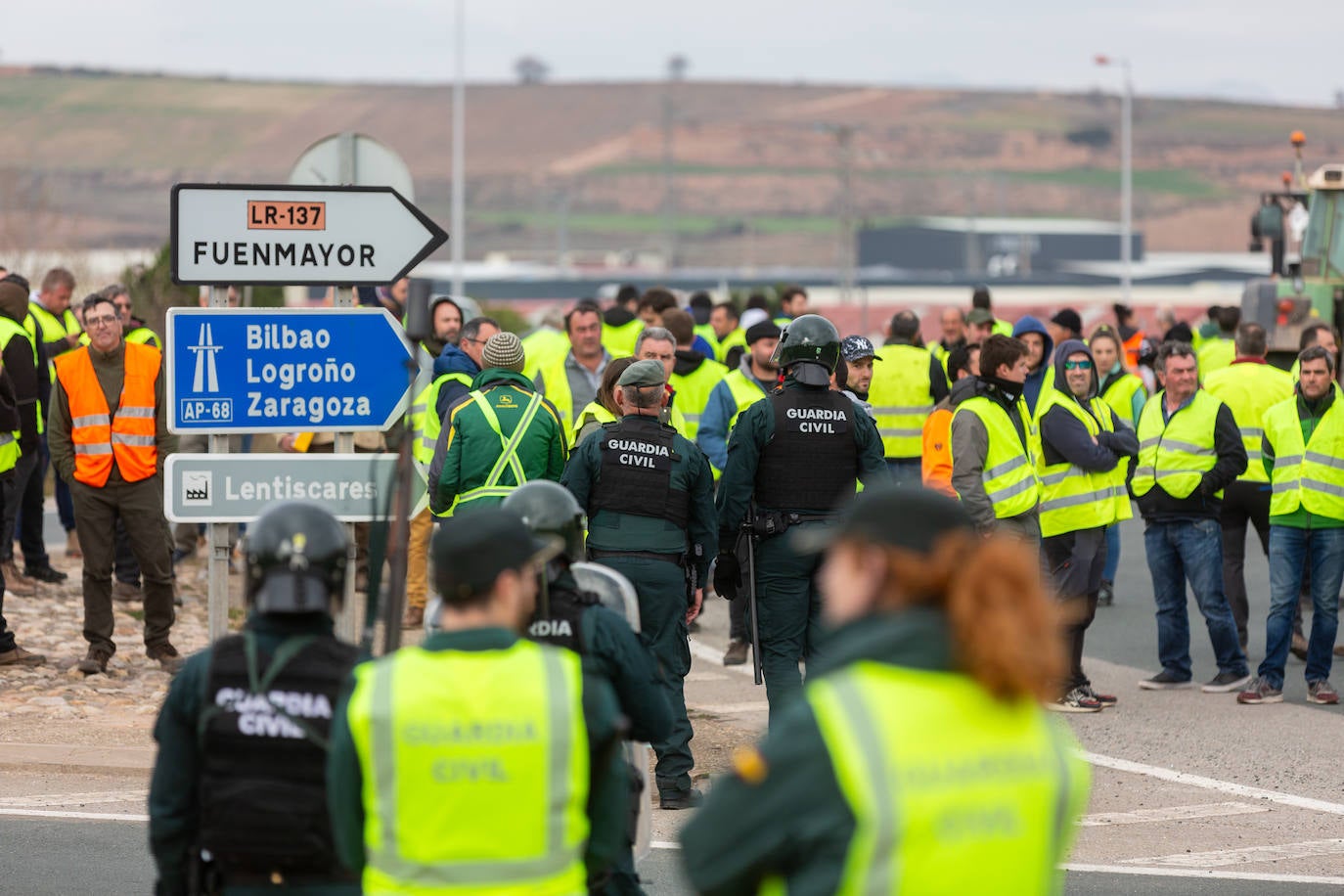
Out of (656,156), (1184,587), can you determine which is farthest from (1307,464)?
(656,156)

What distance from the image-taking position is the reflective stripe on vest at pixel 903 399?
45.4 feet

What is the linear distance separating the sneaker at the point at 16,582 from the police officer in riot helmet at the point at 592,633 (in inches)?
372

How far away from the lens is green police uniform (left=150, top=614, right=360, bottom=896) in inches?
162

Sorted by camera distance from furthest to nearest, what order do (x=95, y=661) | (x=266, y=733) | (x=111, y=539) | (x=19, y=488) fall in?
1. (x=19, y=488)
2. (x=95, y=661)
3. (x=111, y=539)
4. (x=266, y=733)

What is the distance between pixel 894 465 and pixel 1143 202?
14567 centimetres

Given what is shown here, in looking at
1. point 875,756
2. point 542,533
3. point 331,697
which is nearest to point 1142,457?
point 542,533

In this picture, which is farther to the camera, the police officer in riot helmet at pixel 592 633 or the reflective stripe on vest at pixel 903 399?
the reflective stripe on vest at pixel 903 399

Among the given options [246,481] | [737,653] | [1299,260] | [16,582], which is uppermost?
[1299,260]

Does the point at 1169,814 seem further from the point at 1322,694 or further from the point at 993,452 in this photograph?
the point at 1322,694

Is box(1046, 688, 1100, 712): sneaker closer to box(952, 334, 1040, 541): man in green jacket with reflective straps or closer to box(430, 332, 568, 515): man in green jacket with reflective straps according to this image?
box(952, 334, 1040, 541): man in green jacket with reflective straps

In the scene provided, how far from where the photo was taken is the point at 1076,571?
10.6 meters

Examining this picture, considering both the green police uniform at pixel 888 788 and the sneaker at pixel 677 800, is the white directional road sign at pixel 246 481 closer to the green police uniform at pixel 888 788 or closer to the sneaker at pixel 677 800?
the sneaker at pixel 677 800

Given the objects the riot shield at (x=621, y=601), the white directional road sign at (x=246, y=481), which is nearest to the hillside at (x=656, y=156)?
the white directional road sign at (x=246, y=481)

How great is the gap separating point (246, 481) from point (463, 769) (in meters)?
4.67
